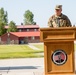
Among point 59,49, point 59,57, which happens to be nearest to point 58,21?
point 59,49

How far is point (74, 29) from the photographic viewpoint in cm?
829

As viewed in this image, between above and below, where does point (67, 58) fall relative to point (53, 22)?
below

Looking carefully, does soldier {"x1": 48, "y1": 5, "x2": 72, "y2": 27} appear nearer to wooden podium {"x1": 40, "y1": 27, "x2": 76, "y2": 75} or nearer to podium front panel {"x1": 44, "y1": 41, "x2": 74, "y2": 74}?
wooden podium {"x1": 40, "y1": 27, "x2": 76, "y2": 75}

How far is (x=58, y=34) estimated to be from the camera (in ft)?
27.5

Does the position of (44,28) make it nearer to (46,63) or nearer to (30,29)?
(46,63)

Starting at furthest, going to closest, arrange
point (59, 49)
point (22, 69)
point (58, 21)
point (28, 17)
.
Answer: point (28, 17)
point (22, 69)
point (58, 21)
point (59, 49)

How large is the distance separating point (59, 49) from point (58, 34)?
1.34 ft

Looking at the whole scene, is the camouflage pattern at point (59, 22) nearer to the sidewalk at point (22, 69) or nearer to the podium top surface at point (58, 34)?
the podium top surface at point (58, 34)

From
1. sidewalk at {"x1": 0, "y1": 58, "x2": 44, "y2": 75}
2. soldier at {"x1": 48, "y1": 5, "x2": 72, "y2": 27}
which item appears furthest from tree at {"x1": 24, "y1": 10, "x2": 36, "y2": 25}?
soldier at {"x1": 48, "y1": 5, "x2": 72, "y2": 27}

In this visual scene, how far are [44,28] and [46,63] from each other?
3.15ft

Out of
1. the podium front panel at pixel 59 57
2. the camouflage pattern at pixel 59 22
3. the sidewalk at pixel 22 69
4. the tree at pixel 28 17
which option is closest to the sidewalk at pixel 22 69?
the sidewalk at pixel 22 69

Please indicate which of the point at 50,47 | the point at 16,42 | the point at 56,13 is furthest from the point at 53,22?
the point at 16,42

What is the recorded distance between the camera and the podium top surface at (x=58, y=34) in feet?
27.1

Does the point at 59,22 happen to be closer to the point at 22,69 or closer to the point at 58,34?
the point at 58,34
